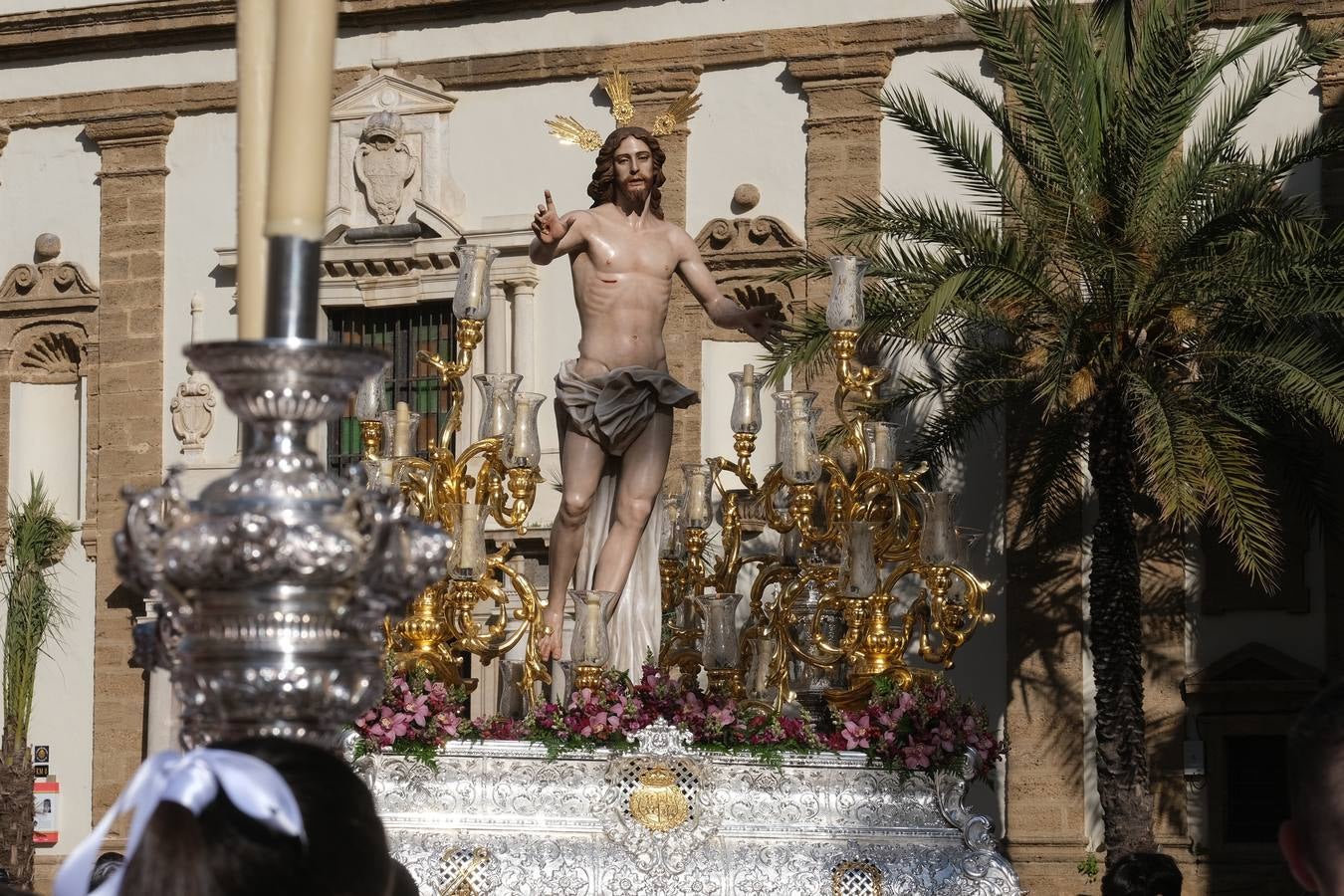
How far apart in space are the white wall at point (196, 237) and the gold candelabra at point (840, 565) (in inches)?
415

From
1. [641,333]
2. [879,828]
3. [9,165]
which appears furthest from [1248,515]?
[9,165]

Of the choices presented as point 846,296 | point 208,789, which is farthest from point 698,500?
point 208,789

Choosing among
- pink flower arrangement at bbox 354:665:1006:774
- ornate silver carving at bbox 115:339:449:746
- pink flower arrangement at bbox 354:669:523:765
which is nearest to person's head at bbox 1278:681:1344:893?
ornate silver carving at bbox 115:339:449:746

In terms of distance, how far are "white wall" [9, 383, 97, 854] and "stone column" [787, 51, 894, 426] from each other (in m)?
7.24

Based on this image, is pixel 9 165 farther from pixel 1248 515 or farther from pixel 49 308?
pixel 1248 515

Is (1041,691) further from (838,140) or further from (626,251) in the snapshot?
(626,251)

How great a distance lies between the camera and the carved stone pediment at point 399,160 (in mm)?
20219

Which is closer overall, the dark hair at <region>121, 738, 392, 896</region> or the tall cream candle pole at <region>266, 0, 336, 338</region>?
the dark hair at <region>121, 738, 392, 896</region>

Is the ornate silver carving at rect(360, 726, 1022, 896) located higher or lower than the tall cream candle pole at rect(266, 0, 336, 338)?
Answer: lower

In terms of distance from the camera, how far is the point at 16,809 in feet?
61.5

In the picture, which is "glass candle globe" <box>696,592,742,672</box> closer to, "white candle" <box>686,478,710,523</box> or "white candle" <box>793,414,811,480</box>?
"white candle" <box>793,414,811,480</box>

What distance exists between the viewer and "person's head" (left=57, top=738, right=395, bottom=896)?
2.01 m

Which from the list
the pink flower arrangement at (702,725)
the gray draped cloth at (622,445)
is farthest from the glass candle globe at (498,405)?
the pink flower arrangement at (702,725)

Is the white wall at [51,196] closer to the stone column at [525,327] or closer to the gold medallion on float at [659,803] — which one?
the stone column at [525,327]
